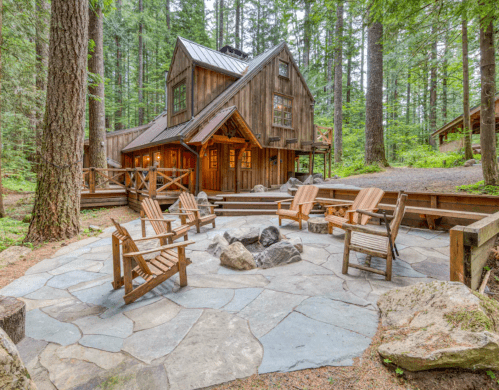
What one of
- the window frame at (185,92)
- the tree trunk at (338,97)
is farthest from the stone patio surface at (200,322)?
the tree trunk at (338,97)

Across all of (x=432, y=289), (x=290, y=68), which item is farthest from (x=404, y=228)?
(x=290, y=68)

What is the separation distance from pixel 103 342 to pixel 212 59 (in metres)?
12.0

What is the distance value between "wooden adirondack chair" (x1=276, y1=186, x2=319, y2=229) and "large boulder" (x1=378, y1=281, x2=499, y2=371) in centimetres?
341

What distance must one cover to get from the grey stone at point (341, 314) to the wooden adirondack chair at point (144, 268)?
145 cm

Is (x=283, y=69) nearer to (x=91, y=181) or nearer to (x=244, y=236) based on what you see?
(x=91, y=181)

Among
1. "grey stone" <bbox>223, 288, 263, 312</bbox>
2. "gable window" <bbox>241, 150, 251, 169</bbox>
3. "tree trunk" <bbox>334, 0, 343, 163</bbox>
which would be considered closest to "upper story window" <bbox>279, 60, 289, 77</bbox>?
"tree trunk" <bbox>334, 0, 343, 163</bbox>

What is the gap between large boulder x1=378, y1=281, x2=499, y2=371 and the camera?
1.44 m

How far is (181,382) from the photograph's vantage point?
1.54 meters

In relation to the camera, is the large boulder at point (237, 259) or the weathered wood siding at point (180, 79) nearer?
the large boulder at point (237, 259)

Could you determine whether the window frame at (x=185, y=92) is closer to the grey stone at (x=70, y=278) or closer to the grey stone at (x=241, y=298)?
the grey stone at (x=70, y=278)

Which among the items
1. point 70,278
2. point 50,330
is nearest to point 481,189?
point 50,330

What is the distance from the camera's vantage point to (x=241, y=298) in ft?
8.55

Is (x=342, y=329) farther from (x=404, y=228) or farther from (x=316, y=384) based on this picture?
(x=404, y=228)

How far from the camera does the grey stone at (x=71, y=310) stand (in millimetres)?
2338
